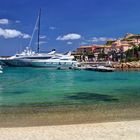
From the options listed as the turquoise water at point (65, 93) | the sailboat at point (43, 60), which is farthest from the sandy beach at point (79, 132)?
the sailboat at point (43, 60)

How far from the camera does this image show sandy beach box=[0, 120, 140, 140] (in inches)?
538

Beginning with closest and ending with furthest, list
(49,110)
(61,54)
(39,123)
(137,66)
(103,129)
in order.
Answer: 1. (103,129)
2. (39,123)
3. (49,110)
4. (137,66)
5. (61,54)

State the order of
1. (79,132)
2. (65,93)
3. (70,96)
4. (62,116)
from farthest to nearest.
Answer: (65,93)
(70,96)
(62,116)
(79,132)

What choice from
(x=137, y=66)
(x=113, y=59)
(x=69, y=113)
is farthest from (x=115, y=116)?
(x=113, y=59)

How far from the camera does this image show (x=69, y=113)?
69.5 ft

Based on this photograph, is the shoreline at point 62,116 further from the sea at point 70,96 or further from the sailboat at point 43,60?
the sailboat at point 43,60

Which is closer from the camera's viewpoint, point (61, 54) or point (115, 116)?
point (115, 116)

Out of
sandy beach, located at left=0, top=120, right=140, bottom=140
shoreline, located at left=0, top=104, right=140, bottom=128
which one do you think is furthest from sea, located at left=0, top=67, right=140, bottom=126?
sandy beach, located at left=0, top=120, right=140, bottom=140

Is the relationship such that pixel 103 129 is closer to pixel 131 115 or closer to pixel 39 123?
pixel 39 123

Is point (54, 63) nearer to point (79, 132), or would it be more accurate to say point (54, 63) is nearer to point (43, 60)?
point (43, 60)

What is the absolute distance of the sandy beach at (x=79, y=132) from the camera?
13.7 metres

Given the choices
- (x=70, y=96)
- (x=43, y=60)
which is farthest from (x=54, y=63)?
(x=70, y=96)

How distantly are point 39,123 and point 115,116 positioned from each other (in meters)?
4.10

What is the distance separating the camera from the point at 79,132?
14734 mm
